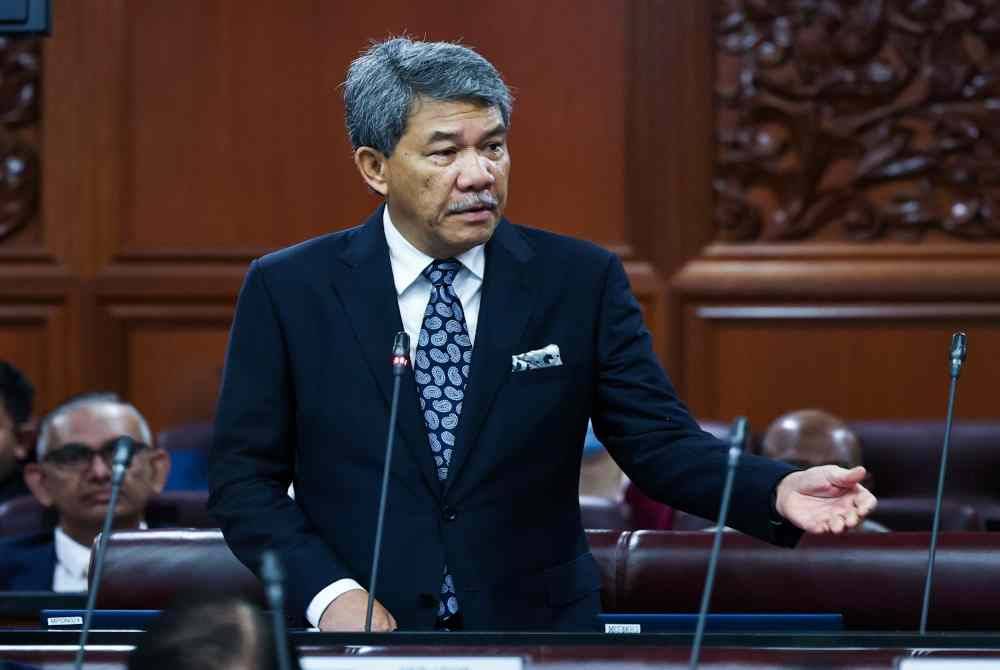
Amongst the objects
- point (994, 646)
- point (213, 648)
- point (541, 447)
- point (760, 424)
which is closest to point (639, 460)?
point (541, 447)

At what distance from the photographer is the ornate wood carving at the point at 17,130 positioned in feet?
18.6

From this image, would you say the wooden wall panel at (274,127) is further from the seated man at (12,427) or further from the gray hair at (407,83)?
the gray hair at (407,83)

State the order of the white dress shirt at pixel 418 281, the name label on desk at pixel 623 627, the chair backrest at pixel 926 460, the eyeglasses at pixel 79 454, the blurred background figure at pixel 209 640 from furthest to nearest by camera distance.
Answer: the chair backrest at pixel 926 460 → the eyeglasses at pixel 79 454 → the white dress shirt at pixel 418 281 → the name label on desk at pixel 623 627 → the blurred background figure at pixel 209 640

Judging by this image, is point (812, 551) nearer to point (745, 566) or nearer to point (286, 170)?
point (745, 566)

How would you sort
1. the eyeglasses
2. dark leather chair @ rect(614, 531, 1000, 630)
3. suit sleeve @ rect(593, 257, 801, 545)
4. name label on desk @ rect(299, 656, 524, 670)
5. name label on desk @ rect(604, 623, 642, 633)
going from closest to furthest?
name label on desk @ rect(299, 656, 524, 670), name label on desk @ rect(604, 623, 642, 633), suit sleeve @ rect(593, 257, 801, 545), dark leather chair @ rect(614, 531, 1000, 630), the eyeglasses

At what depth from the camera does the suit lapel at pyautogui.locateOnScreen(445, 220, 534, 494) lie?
2186mm

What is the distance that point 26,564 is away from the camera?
3441mm

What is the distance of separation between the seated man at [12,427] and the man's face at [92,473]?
0.51 m

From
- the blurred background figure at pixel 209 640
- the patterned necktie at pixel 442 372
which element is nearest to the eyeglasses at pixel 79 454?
the patterned necktie at pixel 442 372

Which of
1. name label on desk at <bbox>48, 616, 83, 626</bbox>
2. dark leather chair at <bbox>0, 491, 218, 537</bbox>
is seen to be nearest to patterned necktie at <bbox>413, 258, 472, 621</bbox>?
name label on desk at <bbox>48, 616, 83, 626</bbox>

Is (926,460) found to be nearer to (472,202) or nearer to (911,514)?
(911,514)

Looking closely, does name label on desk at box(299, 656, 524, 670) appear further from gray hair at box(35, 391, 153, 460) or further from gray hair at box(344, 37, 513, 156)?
gray hair at box(35, 391, 153, 460)

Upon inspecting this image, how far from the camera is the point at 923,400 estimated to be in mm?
5434

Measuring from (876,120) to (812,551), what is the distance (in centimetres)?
328
